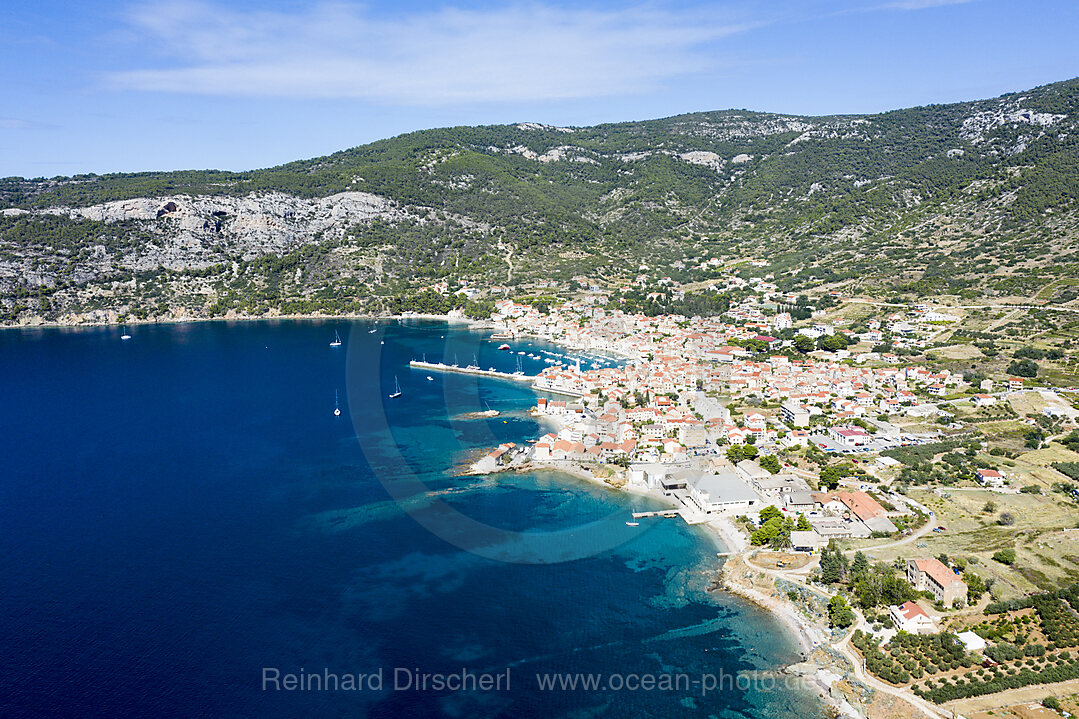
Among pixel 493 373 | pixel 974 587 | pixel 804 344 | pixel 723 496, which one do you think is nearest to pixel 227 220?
pixel 493 373

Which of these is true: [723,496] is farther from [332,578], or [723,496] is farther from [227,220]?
[227,220]

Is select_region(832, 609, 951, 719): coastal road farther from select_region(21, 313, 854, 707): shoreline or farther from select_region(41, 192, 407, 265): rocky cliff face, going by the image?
select_region(41, 192, 407, 265): rocky cliff face

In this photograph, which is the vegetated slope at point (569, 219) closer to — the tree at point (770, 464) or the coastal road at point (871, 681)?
the tree at point (770, 464)

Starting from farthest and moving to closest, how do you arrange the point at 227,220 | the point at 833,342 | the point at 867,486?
1. the point at 227,220
2. the point at 833,342
3. the point at 867,486

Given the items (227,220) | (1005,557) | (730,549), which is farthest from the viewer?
(227,220)

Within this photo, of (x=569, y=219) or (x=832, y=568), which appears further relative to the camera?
(x=569, y=219)

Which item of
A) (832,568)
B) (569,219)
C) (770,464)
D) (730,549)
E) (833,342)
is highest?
(569,219)

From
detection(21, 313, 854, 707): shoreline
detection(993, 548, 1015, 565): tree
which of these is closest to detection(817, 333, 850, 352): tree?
detection(21, 313, 854, 707): shoreline

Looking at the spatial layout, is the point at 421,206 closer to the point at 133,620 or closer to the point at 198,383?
the point at 198,383
